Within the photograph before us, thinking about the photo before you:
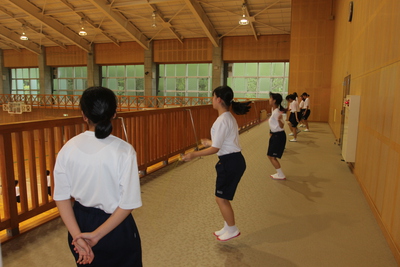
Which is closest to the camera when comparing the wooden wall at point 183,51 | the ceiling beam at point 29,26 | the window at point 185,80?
the ceiling beam at point 29,26

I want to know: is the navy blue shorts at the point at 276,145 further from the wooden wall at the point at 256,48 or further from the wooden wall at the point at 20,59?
the wooden wall at the point at 20,59

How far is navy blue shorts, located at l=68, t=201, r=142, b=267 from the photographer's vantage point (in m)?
1.39

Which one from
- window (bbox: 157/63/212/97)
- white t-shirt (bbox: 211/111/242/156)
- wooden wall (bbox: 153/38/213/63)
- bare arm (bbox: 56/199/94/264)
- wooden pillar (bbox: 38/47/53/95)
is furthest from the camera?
wooden pillar (bbox: 38/47/53/95)

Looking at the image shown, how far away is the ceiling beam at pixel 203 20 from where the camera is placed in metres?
16.1

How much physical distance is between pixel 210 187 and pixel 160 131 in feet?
5.16

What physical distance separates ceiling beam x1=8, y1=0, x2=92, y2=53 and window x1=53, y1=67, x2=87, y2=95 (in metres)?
3.02

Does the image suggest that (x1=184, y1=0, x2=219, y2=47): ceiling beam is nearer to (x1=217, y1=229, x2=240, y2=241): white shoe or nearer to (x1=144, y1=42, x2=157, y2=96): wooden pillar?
(x1=144, y1=42, x2=157, y2=96): wooden pillar

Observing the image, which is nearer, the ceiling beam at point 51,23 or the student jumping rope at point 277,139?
the student jumping rope at point 277,139

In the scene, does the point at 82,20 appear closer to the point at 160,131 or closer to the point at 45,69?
the point at 45,69

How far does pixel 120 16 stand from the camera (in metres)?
19.0

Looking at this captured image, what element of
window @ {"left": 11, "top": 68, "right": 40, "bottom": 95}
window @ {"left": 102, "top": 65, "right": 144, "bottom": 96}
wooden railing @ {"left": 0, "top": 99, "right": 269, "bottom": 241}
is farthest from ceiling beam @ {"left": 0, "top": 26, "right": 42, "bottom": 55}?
wooden railing @ {"left": 0, "top": 99, "right": 269, "bottom": 241}

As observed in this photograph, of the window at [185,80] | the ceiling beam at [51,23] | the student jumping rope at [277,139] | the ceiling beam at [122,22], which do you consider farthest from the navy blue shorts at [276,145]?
the ceiling beam at [51,23]

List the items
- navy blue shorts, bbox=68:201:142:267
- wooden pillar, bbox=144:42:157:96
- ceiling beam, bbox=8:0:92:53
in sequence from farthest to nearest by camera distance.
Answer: wooden pillar, bbox=144:42:157:96 < ceiling beam, bbox=8:0:92:53 < navy blue shorts, bbox=68:201:142:267

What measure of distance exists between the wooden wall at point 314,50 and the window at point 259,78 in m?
6.07
